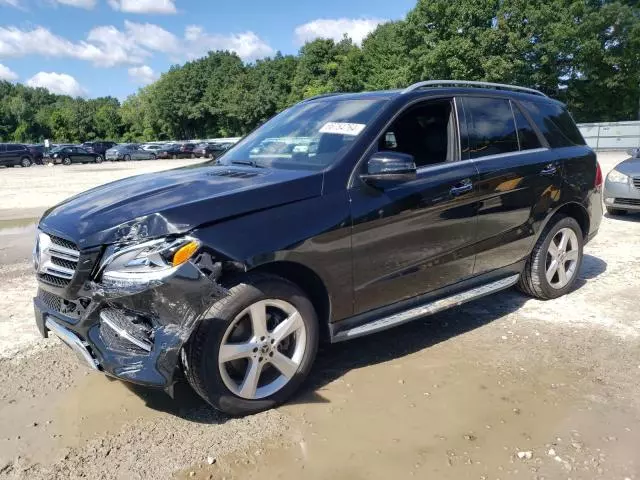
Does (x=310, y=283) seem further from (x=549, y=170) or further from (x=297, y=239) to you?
(x=549, y=170)

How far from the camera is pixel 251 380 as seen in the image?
10.5 ft

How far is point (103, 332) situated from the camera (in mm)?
2992

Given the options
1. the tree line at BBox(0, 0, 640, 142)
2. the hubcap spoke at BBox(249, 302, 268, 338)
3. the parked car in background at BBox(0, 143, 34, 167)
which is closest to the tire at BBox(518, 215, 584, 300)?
the hubcap spoke at BBox(249, 302, 268, 338)

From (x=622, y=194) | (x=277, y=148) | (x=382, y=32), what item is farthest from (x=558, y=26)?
(x=277, y=148)

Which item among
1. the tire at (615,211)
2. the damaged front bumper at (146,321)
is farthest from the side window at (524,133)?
the tire at (615,211)

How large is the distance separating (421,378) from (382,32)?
66936 millimetres

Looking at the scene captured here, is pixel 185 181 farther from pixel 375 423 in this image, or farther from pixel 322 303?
pixel 375 423

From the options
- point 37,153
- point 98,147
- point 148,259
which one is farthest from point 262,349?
point 98,147

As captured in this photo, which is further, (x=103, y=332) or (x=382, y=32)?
(x=382, y=32)

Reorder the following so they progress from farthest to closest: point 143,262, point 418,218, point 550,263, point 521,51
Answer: point 521,51
point 550,263
point 418,218
point 143,262

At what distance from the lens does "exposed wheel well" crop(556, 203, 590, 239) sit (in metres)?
5.26

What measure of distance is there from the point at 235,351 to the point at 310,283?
641mm

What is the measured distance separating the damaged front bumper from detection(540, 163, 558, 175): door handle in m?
3.23

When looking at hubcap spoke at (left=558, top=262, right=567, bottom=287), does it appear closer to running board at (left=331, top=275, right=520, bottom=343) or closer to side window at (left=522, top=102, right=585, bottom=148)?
running board at (left=331, top=275, right=520, bottom=343)
